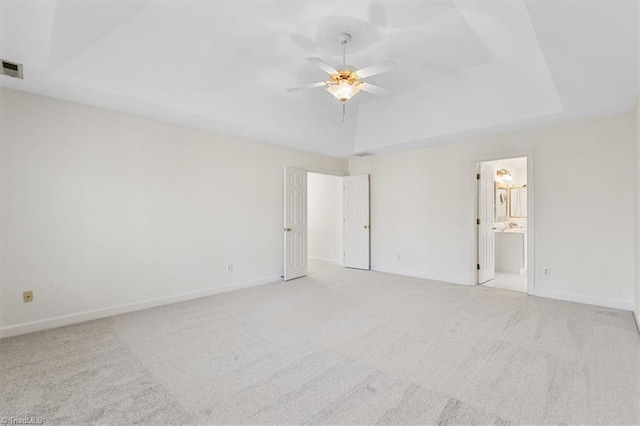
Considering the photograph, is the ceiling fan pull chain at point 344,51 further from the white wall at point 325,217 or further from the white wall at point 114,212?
the white wall at point 325,217

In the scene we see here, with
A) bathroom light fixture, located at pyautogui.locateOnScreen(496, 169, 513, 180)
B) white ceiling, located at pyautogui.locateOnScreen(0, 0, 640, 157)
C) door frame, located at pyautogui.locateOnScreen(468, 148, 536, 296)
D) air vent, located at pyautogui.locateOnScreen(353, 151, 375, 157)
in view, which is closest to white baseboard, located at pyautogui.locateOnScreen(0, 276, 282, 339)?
white ceiling, located at pyautogui.locateOnScreen(0, 0, 640, 157)

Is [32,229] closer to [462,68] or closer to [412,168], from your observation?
[462,68]

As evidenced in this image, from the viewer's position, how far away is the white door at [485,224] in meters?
5.30

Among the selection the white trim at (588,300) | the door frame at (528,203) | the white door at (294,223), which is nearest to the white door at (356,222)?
the white door at (294,223)

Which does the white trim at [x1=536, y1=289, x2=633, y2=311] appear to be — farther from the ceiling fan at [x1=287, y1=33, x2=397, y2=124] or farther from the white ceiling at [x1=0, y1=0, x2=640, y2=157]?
the ceiling fan at [x1=287, y1=33, x2=397, y2=124]

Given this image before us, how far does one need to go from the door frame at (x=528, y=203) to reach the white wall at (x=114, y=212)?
3.70 meters

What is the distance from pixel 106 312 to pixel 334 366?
2990mm

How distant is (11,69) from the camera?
9.03ft

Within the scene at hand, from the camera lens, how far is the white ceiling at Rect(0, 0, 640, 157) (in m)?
2.37

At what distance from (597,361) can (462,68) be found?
3.40 m

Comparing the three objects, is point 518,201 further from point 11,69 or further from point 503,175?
point 11,69

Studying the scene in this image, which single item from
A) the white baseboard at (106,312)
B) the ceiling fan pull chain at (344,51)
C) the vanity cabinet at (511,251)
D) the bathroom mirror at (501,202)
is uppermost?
the ceiling fan pull chain at (344,51)

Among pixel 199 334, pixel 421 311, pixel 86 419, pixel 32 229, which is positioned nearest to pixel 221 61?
pixel 32 229

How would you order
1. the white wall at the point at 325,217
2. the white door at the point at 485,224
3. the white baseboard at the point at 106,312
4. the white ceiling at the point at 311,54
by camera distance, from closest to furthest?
1. the white ceiling at the point at 311,54
2. the white baseboard at the point at 106,312
3. the white door at the point at 485,224
4. the white wall at the point at 325,217
